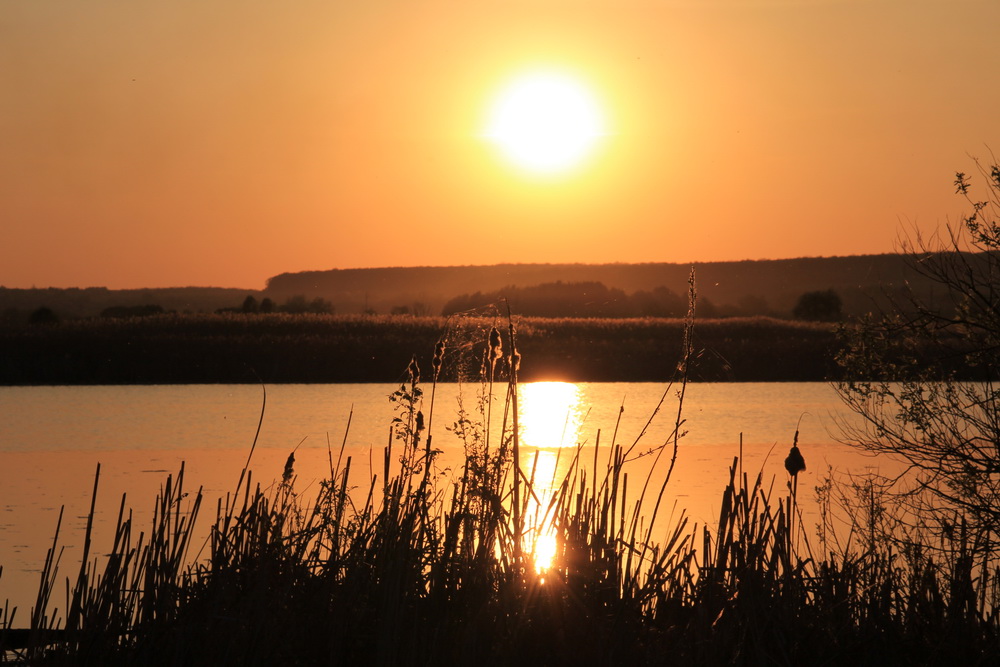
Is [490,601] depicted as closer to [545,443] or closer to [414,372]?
[414,372]

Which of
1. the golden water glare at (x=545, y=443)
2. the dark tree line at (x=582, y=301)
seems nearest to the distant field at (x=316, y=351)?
the golden water glare at (x=545, y=443)

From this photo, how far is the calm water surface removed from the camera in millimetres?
9602

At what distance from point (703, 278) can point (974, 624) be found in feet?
236

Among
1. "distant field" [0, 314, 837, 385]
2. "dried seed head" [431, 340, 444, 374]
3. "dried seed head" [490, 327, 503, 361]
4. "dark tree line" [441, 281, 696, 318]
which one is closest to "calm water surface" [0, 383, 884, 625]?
"dried seed head" [431, 340, 444, 374]

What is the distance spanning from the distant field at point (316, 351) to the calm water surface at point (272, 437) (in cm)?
264

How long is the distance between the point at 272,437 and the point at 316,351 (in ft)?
51.0

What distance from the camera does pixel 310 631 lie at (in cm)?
416

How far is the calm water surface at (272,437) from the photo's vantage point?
960cm

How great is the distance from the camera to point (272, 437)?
16.3 meters

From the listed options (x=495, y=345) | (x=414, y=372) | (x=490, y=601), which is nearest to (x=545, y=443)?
(x=414, y=372)

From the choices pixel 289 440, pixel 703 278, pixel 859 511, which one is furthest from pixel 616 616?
pixel 703 278

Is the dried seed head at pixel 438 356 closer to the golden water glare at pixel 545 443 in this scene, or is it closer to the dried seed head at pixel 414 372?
the dried seed head at pixel 414 372

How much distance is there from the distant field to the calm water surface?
2640mm

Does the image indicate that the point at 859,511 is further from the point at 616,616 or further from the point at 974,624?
the point at 616,616
